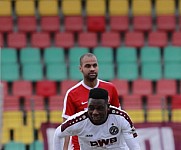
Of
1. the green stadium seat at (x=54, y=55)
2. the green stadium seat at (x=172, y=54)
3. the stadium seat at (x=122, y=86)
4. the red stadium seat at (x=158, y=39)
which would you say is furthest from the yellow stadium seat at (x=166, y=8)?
the green stadium seat at (x=54, y=55)

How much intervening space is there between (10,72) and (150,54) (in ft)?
9.15

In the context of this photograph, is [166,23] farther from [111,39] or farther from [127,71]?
[127,71]

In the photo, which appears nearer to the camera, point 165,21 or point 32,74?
point 32,74

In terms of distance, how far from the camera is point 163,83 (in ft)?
41.4

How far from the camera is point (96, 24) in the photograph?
1357cm

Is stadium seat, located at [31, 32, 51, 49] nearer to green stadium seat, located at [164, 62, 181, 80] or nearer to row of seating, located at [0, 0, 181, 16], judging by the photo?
row of seating, located at [0, 0, 181, 16]

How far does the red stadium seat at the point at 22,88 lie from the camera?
40.8 feet

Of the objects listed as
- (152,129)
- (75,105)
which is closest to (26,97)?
(152,129)

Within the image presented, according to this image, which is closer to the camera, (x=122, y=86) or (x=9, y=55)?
(x=122, y=86)

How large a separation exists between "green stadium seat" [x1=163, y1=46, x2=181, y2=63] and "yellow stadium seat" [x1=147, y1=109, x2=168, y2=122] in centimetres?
207

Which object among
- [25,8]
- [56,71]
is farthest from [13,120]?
[25,8]

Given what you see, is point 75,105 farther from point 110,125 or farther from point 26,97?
point 26,97

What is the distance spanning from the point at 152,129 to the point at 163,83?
3160 millimetres

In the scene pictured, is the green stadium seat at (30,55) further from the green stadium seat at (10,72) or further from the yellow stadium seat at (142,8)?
the yellow stadium seat at (142,8)
